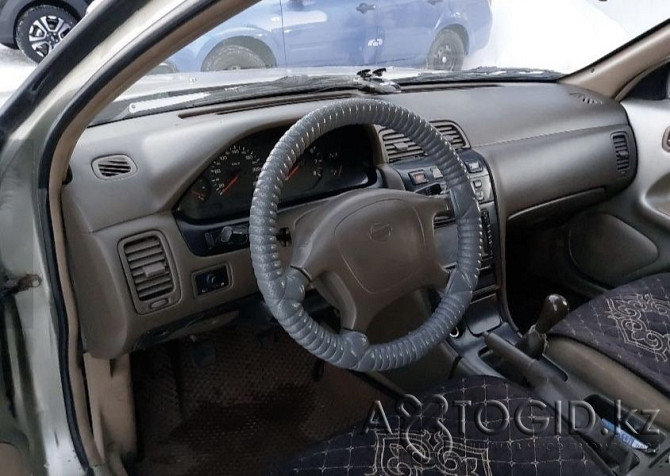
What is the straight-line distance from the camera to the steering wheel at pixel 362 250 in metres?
1.06

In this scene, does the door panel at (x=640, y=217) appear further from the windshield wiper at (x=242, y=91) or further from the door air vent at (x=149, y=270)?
the door air vent at (x=149, y=270)

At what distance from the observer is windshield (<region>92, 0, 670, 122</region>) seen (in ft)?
5.66

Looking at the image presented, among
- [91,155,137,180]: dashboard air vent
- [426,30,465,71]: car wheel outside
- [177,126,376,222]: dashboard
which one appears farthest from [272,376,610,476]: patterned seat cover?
[426,30,465,71]: car wheel outside

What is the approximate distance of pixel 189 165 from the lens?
1299 millimetres

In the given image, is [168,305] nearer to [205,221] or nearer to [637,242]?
[205,221]

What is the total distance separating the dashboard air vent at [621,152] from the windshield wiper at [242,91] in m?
0.91

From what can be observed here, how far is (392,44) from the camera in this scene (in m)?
2.77

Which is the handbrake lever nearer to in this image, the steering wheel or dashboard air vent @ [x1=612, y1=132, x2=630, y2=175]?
the steering wheel

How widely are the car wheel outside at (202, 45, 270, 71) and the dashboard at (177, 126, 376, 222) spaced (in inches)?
20.0

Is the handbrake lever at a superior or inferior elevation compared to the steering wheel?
inferior

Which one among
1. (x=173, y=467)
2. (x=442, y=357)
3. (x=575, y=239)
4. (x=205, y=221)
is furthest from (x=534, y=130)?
(x=173, y=467)

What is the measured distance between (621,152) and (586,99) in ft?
0.79

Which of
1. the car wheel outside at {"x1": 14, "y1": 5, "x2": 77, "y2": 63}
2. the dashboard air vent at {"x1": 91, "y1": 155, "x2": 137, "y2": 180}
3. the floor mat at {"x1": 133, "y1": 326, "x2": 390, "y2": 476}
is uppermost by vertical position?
the car wheel outside at {"x1": 14, "y1": 5, "x2": 77, "y2": 63}

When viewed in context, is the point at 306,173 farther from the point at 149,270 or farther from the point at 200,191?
the point at 149,270
